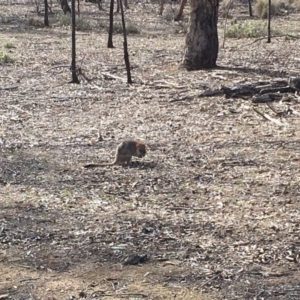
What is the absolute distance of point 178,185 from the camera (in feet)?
21.2

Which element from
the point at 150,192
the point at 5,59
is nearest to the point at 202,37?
the point at 5,59

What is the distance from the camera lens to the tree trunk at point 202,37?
13109mm

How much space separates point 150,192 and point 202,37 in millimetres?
7362

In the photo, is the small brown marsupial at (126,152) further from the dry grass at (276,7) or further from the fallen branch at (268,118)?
the dry grass at (276,7)

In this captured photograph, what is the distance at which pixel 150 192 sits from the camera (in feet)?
20.7

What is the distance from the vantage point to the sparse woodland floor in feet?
14.7

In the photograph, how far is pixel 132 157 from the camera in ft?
24.1

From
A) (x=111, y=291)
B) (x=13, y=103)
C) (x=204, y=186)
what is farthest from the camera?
(x=13, y=103)

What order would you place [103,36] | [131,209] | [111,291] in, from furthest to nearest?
[103,36] < [131,209] < [111,291]

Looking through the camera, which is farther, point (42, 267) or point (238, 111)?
point (238, 111)

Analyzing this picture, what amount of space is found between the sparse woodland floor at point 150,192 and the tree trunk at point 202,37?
0.54 metres

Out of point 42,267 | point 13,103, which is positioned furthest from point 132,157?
point 13,103

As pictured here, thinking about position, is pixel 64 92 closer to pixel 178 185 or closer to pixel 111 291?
pixel 178 185

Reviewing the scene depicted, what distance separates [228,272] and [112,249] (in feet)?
2.76
